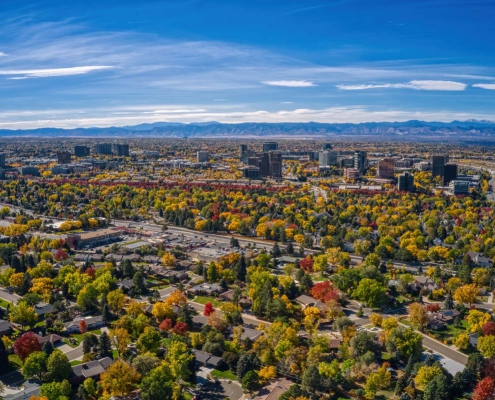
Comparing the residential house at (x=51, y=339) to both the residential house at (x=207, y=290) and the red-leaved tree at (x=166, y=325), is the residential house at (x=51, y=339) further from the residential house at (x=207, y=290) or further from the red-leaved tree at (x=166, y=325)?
the residential house at (x=207, y=290)

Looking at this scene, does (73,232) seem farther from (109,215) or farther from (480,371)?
(480,371)

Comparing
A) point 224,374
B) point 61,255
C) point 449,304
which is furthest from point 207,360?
point 61,255

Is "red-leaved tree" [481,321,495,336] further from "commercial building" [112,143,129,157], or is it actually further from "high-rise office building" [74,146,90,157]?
"high-rise office building" [74,146,90,157]

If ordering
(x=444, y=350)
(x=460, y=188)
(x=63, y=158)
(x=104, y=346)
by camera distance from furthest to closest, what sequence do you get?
(x=63, y=158)
(x=460, y=188)
(x=444, y=350)
(x=104, y=346)

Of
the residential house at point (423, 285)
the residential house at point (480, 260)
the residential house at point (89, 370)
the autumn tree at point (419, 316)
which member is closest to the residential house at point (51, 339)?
the residential house at point (89, 370)

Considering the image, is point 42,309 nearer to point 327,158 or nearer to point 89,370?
point 89,370

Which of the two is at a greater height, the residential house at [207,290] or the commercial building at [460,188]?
the commercial building at [460,188]

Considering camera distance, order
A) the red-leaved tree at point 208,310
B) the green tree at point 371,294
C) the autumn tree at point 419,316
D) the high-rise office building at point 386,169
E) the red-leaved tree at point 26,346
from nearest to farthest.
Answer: the red-leaved tree at point 26,346 → the autumn tree at point 419,316 → the red-leaved tree at point 208,310 → the green tree at point 371,294 → the high-rise office building at point 386,169
